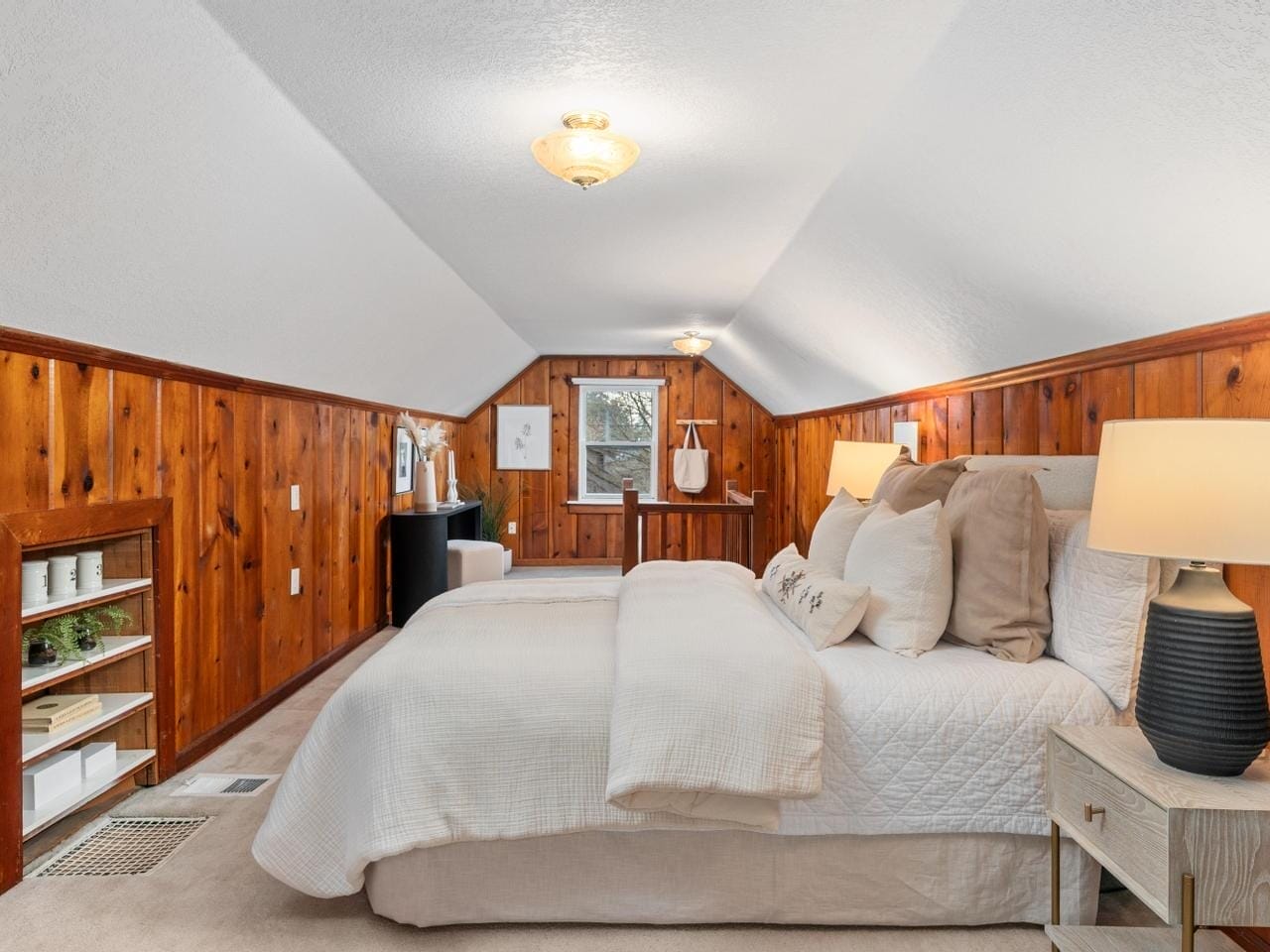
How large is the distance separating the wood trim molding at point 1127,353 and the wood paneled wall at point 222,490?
3.22 metres

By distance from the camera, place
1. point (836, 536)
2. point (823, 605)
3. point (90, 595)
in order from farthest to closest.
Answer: point (836, 536), point (90, 595), point (823, 605)

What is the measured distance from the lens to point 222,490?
3.32 m

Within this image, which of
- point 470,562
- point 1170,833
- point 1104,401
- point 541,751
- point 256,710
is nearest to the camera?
point 1170,833

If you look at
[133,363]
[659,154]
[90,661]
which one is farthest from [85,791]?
[659,154]

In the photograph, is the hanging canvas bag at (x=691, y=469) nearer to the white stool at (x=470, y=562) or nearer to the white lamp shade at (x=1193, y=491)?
the white stool at (x=470, y=562)

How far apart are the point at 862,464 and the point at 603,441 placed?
13.9 ft

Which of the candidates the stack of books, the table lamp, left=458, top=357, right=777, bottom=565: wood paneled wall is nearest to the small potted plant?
left=458, top=357, right=777, bottom=565: wood paneled wall

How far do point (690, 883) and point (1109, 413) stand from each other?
197 cm

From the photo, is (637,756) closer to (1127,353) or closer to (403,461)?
(1127,353)

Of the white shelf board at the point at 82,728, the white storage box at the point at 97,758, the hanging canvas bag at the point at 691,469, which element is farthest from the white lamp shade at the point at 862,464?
the hanging canvas bag at the point at 691,469

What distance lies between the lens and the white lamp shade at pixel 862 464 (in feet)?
13.2

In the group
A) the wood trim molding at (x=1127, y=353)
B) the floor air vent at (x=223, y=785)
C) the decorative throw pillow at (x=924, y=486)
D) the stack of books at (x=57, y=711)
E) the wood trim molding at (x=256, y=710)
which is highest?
the wood trim molding at (x=1127, y=353)

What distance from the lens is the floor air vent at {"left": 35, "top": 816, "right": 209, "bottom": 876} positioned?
227cm

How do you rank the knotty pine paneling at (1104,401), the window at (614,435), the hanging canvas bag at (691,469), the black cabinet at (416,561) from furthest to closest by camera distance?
1. the window at (614,435)
2. the hanging canvas bag at (691,469)
3. the black cabinet at (416,561)
4. the knotty pine paneling at (1104,401)
